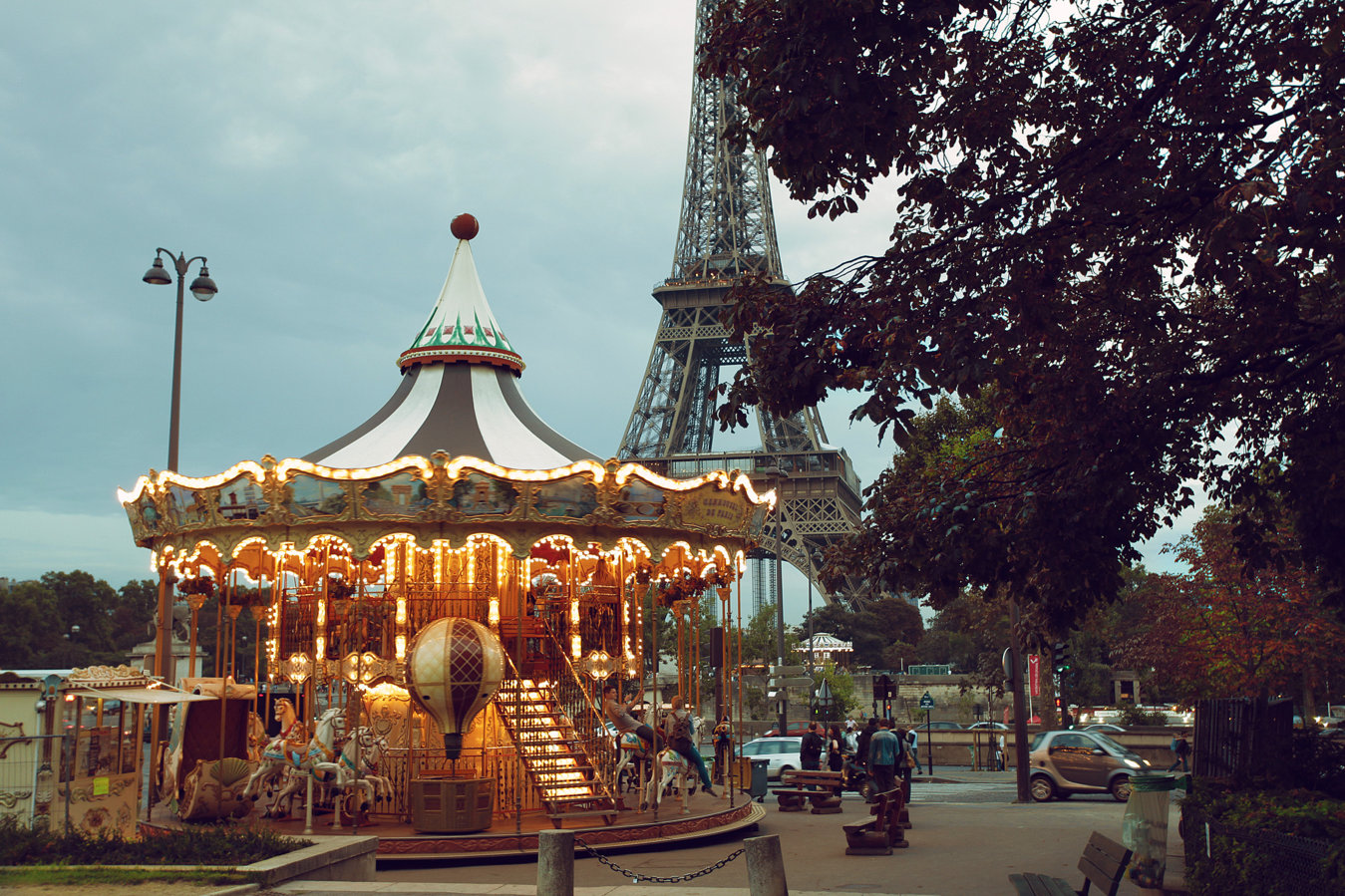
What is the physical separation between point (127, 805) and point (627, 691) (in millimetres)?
23857

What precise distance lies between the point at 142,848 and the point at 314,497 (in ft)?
17.0

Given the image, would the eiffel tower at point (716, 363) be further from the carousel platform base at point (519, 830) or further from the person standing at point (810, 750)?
the carousel platform base at point (519, 830)

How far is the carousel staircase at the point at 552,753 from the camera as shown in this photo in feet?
46.9

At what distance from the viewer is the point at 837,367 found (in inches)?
376

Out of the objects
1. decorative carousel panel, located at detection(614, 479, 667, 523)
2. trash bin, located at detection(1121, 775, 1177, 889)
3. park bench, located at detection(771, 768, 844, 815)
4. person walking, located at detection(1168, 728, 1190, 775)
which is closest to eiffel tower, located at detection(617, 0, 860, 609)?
person walking, located at detection(1168, 728, 1190, 775)

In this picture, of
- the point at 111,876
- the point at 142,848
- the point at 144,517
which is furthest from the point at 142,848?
the point at 144,517

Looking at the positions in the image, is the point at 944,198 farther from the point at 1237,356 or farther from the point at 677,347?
the point at 677,347

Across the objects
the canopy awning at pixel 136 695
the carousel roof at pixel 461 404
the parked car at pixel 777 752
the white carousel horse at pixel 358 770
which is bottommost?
the parked car at pixel 777 752

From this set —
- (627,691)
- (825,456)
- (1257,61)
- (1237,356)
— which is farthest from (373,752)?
(825,456)

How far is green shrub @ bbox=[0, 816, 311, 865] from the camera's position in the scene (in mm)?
9695

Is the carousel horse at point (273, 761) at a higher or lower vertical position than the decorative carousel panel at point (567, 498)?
lower

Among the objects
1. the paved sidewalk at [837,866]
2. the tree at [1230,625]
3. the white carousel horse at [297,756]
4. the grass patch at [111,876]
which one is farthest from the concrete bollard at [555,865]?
the tree at [1230,625]

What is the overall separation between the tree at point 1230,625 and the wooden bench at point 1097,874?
19.8 metres

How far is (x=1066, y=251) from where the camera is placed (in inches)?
381
